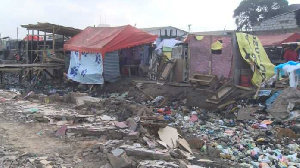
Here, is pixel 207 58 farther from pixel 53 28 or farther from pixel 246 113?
pixel 53 28

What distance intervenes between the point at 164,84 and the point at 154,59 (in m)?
2.37

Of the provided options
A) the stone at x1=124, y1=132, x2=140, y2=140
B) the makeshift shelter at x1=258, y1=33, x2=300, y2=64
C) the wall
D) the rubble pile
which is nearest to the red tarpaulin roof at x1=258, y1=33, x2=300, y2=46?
the makeshift shelter at x1=258, y1=33, x2=300, y2=64

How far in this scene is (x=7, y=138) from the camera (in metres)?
5.26

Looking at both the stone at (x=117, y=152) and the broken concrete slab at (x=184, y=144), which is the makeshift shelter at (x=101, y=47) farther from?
the stone at (x=117, y=152)

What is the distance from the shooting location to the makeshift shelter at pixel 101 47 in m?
13.2

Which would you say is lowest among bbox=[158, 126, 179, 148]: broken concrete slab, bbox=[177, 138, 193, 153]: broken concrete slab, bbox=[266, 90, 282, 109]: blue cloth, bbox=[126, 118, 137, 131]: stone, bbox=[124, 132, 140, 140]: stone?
bbox=[177, 138, 193, 153]: broken concrete slab

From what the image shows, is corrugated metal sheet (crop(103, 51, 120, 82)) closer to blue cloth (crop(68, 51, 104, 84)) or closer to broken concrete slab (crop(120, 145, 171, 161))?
blue cloth (crop(68, 51, 104, 84))

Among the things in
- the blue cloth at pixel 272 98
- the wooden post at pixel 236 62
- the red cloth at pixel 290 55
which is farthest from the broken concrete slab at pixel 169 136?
the red cloth at pixel 290 55

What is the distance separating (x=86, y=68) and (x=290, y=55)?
8716 mm

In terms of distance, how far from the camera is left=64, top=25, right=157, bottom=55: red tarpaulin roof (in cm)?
1315

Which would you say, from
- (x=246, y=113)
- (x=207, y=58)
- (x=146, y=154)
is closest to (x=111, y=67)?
(x=207, y=58)

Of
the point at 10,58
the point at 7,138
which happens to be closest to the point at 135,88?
the point at 7,138

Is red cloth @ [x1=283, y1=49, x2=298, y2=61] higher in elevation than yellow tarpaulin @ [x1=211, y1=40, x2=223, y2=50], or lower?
lower

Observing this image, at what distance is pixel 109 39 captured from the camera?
13250 millimetres
